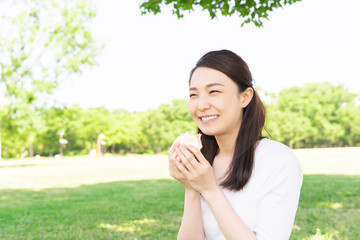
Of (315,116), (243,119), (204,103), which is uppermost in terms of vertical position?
(204,103)

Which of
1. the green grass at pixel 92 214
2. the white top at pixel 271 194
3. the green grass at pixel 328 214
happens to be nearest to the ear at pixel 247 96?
the white top at pixel 271 194

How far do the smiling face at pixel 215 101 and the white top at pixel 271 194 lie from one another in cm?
30

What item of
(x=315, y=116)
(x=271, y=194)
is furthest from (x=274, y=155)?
(x=315, y=116)

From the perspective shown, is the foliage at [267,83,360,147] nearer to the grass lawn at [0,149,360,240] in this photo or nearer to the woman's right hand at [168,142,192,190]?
the grass lawn at [0,149,360,240]

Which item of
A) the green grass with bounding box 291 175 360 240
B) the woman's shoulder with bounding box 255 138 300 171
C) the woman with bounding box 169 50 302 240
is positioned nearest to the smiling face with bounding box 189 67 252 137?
the woman with bounding box 169 50 302 240

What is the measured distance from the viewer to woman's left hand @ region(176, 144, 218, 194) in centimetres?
217

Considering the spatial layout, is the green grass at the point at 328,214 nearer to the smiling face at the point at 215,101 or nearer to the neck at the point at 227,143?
the neck at the point at 227,143

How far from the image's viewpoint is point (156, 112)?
8644cm

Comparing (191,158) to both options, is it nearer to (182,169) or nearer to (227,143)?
(182,169)

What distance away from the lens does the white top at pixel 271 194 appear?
83.2 inches

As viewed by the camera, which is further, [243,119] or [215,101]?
[243,119]

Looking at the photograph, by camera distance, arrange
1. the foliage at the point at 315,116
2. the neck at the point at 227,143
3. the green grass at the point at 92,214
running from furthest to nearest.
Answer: the foliage at the point at 315,116
the green grass at the point at 92,214
the neck at the point at 227,143

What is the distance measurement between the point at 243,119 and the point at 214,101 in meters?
0.34

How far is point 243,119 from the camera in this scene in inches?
101
